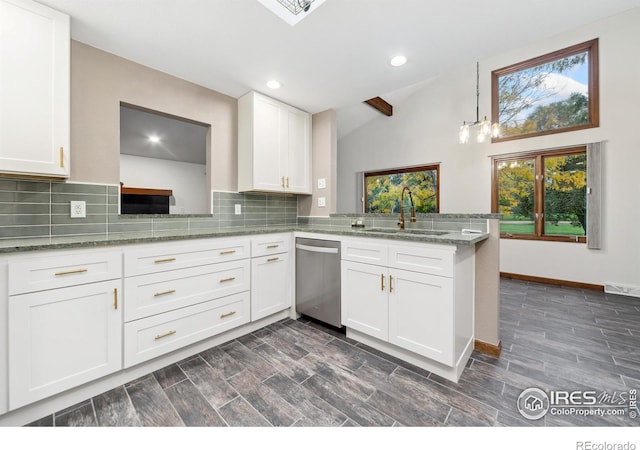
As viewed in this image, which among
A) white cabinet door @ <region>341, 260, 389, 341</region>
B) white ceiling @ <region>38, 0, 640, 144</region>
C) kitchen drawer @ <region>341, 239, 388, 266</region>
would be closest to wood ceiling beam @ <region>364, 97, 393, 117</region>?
white ceiling @ <region>38, 0, 640, 144</region>

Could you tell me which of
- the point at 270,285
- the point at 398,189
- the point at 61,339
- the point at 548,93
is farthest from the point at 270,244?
the point at 548,93

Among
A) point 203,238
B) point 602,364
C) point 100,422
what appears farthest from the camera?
point 203,238

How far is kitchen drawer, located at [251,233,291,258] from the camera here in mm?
2277

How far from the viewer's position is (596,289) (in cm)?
360

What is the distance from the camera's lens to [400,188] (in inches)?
222

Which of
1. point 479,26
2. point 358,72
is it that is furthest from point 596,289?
point 358,72

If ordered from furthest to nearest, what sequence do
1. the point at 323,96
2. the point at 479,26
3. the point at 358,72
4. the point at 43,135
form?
the point at 323,96 < the point at 358,72 < the point at 479,26 < the point at 43,135

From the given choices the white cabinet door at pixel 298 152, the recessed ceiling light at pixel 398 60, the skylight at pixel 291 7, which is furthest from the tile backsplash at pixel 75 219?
the recessed ceiling light at pixel 398 60

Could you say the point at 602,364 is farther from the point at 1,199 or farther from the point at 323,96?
the point at 1,199

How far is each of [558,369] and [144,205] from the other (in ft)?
16.7

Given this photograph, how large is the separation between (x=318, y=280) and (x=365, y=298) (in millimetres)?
510

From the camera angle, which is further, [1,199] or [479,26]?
[479,26]

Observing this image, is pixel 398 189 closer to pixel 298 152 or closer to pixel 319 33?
pixel 298 152

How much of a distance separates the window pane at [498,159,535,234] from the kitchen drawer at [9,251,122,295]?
5.16 metres
